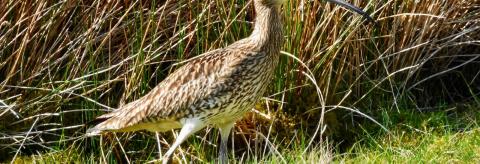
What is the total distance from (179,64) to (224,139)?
2.47 feet

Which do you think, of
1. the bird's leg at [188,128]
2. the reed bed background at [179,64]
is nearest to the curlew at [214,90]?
the bird's leg at [188,128]

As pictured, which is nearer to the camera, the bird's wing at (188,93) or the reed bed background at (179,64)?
the bird's wing at (188,93)

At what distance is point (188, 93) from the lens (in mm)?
6793

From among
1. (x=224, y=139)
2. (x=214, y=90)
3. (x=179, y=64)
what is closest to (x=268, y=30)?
(x=214, y=90)

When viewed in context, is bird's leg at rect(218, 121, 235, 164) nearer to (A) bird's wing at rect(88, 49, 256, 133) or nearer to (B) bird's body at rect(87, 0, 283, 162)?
(B) bird's body at rect(87, 0, 283, 162)

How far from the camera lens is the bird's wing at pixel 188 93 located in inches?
262

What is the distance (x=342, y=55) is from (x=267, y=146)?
0.76 metres

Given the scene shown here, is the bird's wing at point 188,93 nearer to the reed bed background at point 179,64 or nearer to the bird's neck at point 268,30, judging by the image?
the bird's neck at point 268,30

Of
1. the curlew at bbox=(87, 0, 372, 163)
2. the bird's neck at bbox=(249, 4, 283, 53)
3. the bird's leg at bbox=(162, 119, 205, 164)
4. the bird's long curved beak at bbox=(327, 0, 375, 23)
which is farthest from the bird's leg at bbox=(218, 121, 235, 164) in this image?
the bird's long curved beak at bbox=(327, 0, 375, 23)

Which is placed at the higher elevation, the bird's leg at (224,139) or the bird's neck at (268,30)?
the bird's neck at (268,30)

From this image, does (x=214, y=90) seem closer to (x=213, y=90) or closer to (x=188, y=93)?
(x=213, y=90)

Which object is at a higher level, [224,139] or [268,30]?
[268,30]

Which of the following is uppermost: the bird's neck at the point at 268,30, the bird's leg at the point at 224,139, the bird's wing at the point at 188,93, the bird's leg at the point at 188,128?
the bird's neck at the point at 268,30

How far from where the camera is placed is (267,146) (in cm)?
730
